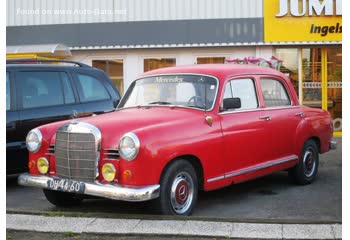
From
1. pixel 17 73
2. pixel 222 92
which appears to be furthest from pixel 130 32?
pixel 222 92

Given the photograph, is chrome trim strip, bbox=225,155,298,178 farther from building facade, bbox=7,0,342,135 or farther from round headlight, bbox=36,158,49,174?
building facade, bbox=7,0,342,135

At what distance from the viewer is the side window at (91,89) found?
8766 mm

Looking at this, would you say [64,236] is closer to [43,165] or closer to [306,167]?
[43,165]

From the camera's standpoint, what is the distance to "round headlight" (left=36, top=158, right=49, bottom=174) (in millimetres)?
6371

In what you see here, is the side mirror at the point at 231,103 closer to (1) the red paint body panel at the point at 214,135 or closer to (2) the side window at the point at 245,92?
(1) the red paint body panel at the point at 214,135

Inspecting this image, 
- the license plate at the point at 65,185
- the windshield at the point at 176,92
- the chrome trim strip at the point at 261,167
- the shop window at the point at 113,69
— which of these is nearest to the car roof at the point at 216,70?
the windshield at the point at 176,92

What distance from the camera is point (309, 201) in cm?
709

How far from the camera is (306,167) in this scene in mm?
8320

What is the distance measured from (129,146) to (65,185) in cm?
94

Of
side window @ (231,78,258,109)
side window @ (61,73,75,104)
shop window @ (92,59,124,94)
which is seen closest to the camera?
side window @ (231,78,258,109)

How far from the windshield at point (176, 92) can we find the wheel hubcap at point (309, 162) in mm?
2257

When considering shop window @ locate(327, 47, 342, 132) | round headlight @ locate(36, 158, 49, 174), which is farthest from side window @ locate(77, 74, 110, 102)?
shop window @ locate(327, 47, 342, 132)

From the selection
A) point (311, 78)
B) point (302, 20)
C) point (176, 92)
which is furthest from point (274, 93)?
point (311, 78)

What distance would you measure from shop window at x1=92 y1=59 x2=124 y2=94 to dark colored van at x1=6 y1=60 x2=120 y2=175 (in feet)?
20.9
